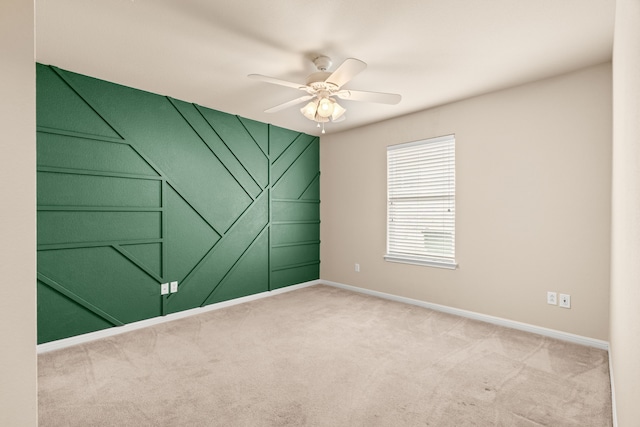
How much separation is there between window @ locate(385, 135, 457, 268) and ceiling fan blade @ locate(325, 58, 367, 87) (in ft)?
6.48

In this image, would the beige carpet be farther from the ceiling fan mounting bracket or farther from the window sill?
the ceiling fan mounting bracket

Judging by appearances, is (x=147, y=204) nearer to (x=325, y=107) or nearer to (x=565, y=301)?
(x=325, y=107)

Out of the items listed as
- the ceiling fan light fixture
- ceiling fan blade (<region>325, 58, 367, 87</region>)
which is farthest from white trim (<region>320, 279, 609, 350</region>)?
A: ceiling fan blade (<region>325, 58, 367, 87</region>)

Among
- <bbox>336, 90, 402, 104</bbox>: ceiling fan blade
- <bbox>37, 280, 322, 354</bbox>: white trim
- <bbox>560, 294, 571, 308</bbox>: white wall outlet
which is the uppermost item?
<bbox>336, 90, 402, 104</bbox>: ceiling fan blade

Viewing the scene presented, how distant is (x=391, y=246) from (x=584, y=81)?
2.68 metres

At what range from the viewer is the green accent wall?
110 inches

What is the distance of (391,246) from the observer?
14.5 feet

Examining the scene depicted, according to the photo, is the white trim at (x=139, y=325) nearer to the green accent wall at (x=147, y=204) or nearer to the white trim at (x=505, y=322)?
the green accent wall at (x=147, y=204)

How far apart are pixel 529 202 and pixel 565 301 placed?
3.22ft

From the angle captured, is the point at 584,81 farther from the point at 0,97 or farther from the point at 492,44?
the point at 0,97

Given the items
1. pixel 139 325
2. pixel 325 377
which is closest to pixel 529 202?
pixel 325 377

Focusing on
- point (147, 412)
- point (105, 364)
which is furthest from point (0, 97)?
point (105, 364)

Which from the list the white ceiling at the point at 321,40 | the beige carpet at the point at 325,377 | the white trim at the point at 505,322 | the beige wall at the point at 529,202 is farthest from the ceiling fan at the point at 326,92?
the white trim at the point at 505,322

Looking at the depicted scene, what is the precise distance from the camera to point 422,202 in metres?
4.05
